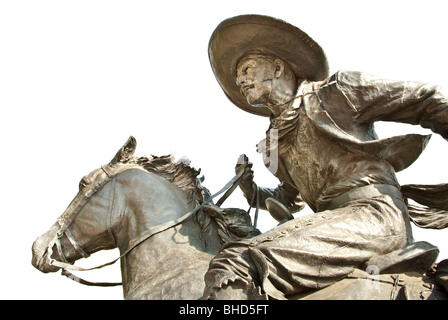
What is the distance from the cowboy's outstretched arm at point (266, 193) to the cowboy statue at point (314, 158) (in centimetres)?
1

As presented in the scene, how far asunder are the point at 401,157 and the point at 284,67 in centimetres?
130

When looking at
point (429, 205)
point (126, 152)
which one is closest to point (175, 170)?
point (126, 152)

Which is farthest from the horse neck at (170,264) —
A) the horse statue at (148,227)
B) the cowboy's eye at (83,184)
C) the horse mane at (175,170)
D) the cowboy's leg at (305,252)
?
the cowboy's eye at (83,184)

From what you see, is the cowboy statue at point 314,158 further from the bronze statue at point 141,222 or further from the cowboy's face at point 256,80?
the bronze statue at point 141,222

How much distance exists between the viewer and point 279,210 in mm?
5102

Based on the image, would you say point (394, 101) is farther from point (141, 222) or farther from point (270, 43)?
point (141, 222)

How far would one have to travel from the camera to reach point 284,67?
5.54 m

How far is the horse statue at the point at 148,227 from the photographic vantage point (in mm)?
4684

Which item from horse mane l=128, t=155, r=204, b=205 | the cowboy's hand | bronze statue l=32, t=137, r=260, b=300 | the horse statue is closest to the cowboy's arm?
the horse statue

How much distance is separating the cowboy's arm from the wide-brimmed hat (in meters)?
0.57

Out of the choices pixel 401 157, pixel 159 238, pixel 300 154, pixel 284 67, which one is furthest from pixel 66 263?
pixel 401 157

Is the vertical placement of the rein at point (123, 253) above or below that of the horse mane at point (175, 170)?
below
